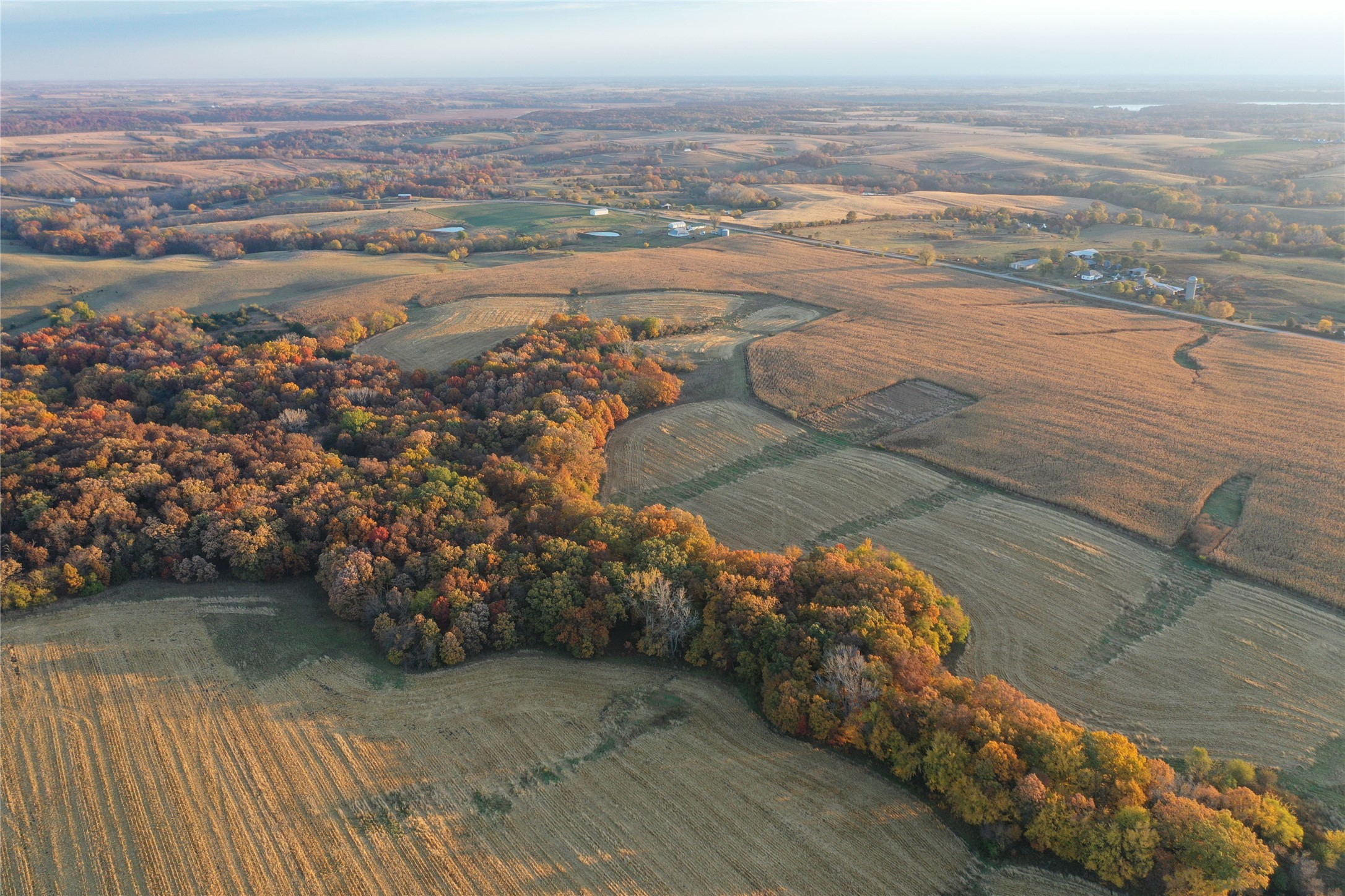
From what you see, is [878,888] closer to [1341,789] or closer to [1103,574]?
[1341,789]

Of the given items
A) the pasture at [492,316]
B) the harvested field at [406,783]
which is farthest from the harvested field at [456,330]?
the harvested field at [406,783]

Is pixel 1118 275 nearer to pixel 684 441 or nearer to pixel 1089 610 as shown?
pixel 684 441

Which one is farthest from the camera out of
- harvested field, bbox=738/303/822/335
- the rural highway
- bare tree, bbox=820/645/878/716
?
harvested field, bbox=738/303/822/335

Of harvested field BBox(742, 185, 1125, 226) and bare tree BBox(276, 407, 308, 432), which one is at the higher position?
harvested field BBox(742, 185, 1125, 226)

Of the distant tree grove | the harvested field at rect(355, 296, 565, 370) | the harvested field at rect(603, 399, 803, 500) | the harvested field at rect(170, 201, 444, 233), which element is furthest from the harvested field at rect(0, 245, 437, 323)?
the harvested field at rect(603, 399, 803, 500)

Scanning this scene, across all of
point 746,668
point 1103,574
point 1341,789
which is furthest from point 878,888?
point 1103,574

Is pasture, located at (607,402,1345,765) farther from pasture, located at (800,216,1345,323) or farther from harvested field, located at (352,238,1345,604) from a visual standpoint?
pasture, located at (800,216,1345,323)
